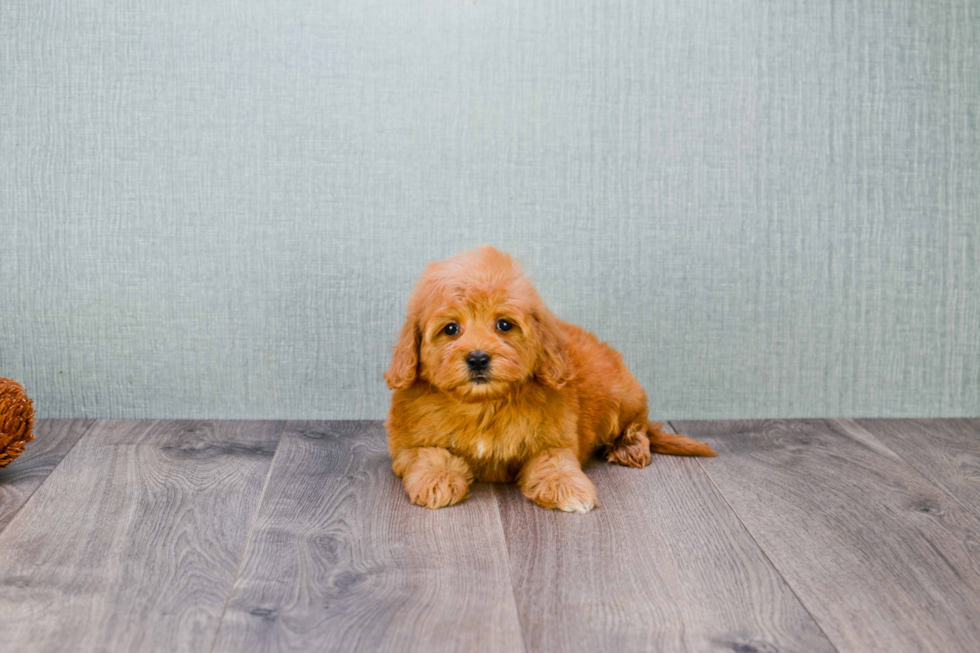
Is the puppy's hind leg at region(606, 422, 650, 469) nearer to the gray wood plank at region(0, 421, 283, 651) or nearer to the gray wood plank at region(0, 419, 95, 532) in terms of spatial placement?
the gray wood plank at region(0, 421, 283, 651)

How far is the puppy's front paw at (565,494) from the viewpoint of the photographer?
1804 mm

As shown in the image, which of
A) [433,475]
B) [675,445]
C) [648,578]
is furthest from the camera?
[675,445]

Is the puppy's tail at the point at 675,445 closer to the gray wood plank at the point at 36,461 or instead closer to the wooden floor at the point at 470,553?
the wooden floor at the point at 470,553

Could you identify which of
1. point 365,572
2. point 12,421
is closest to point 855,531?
point 365,572

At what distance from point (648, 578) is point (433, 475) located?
0.53 metres

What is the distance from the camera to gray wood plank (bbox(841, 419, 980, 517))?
6.60 ft

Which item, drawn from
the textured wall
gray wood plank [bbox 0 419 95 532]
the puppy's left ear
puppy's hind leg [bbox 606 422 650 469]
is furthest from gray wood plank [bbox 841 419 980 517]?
gray wood plank [bbox 0 419 95 532]

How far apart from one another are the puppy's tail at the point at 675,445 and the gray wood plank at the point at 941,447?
52cm

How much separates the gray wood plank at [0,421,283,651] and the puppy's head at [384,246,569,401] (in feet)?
1.61

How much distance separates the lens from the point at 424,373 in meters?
1.86

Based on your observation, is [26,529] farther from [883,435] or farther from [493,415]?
[883,435]

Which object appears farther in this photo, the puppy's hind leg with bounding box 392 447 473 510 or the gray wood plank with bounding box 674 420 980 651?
the puppy's hind leg with bounding box 392 447 473 510

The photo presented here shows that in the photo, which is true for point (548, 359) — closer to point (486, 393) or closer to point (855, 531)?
point (486, 393)

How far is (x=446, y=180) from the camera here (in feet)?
7.75
